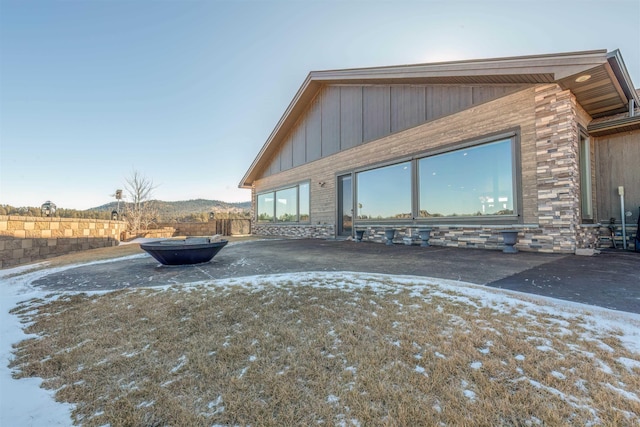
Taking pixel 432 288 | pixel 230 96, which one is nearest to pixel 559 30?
pixel 432 288

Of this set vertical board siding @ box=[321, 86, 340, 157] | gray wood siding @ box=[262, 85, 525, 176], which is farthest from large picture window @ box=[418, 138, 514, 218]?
vertical board siding @ box=[321, 86, 340, 157]

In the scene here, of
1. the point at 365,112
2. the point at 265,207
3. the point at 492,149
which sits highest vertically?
the point at 365,112

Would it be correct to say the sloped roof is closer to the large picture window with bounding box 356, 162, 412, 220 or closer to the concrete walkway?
the large picture window with bounding box 356, 162, 412, 220

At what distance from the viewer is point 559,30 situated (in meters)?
7.40

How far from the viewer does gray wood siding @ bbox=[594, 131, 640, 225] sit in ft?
19.1

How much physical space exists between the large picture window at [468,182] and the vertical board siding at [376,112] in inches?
75.0

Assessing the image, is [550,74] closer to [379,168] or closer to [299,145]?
[379,168]

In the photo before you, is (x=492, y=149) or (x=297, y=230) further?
(x=297, y=230)

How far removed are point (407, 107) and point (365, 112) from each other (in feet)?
5.47

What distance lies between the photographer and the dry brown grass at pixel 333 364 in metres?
1.28

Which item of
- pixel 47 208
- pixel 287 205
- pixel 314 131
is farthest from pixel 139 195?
pixel 314 131

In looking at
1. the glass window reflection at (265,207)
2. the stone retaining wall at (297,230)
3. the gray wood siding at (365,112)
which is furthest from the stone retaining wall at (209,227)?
the gray wood siding at (365,112)

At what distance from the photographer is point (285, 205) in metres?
12.9

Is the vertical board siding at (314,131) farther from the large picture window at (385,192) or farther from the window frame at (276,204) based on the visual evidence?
the large picture window at (385,192)
